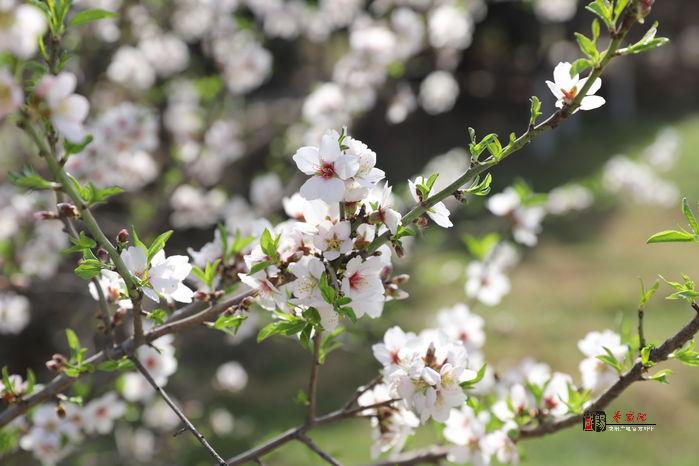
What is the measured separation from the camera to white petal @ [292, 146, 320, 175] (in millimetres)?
1001

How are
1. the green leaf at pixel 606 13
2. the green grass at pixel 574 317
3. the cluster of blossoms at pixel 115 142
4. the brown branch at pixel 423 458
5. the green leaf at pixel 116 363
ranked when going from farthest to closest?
1. the green grass at pixel 574 317
2. the cluster of blossoms at pixel 115 142
3. the brown branch at pixel 423 458
4. the green leaf at pixel 116 363
5. the green leaf at pixel 606 13

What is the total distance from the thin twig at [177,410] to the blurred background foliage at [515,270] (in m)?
0.46

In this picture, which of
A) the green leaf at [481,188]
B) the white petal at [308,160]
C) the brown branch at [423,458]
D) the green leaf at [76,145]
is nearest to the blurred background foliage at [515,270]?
the brown branch at [423,458]

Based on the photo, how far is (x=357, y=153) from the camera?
100cm

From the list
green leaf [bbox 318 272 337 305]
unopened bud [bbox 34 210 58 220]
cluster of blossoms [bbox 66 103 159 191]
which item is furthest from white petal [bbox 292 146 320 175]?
cluster of blossoms [bbox 66 103 159 191]

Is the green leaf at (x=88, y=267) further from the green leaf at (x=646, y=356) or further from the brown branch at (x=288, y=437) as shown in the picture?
the green leaf at (x=646, y=356)

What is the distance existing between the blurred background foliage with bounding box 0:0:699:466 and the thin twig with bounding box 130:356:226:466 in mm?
461

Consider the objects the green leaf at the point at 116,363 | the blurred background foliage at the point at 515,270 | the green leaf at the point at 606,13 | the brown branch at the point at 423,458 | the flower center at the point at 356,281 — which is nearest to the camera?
the green leaf at the point at 606,13

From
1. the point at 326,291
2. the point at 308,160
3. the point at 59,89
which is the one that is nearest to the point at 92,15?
the point at 59,89

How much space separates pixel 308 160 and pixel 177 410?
409mm

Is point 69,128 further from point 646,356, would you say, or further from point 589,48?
point 646,356

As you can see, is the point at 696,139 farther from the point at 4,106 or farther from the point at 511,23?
the point at 4,106

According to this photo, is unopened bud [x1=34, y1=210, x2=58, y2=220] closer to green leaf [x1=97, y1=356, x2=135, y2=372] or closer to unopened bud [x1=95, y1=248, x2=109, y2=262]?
unopened bud [x1=95, y1=248, x2=109, y2=262]

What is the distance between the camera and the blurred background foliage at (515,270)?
11.3 feet
